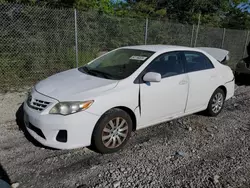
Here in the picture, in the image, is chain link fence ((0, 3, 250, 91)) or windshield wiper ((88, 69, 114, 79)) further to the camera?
chain link fence ((0, 3, 250, 91))

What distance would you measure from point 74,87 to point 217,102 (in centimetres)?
320

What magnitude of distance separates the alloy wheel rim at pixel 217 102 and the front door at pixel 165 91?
1040mm

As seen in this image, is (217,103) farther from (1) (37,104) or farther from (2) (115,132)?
(1) (37,104)

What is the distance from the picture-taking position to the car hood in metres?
2.90

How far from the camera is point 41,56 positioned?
6.54 metres

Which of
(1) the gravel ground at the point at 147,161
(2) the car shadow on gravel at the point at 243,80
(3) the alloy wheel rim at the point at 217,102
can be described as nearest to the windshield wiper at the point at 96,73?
(1) the gravel ground at the point at 147,161

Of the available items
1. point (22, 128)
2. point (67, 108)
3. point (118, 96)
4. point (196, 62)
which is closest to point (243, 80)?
point (196, 62)

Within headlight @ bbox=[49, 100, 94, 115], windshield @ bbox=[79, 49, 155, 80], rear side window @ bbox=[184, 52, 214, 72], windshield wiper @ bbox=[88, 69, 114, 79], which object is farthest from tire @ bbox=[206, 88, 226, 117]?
headlight @ bbox=[49, 100, 94, 115]

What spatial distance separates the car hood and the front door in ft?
2.07

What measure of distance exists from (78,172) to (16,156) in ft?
3.21

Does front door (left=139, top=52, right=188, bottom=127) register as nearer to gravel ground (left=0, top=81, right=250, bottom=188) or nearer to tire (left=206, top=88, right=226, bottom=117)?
gravel ground (left=0, top=81, right=250, bottom=188)

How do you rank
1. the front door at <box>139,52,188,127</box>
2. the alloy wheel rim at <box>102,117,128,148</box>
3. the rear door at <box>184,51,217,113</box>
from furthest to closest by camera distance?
the rear door at <box>184,51,217,113</box>, the front door at <box>139,52,188,127</box>, the alloy wheel rim at <box>102,117,128,148</box>

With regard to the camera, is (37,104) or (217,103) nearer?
(37,104)

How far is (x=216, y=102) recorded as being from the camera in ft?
15.4
